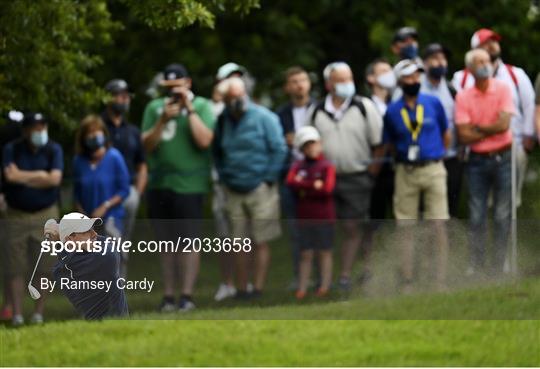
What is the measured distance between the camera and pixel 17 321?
13.3 m

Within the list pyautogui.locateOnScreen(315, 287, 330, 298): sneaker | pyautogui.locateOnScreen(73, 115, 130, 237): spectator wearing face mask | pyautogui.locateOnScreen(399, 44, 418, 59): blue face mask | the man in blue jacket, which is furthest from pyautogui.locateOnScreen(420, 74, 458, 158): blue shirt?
pyautogui.locateOnScreen(73, 115, 130, 237): spectator wearing face mask

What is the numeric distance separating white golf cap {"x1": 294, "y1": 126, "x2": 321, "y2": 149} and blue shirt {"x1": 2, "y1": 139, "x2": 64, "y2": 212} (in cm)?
207

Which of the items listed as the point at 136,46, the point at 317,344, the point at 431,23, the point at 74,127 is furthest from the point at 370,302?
the point at 136,46

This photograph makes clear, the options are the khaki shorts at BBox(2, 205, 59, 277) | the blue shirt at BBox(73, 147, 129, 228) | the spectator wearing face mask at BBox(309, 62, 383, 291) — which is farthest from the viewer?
the blue shirt at BBox(73, 147, 129, 228)

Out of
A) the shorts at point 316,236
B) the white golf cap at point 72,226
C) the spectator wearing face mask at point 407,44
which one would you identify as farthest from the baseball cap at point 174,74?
the white golf cap at point 72,226

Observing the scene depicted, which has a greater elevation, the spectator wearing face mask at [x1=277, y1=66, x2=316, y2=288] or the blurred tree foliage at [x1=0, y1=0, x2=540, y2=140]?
the blurred tree foliage at [x1=0, y1=0, x2=540, y2=140]

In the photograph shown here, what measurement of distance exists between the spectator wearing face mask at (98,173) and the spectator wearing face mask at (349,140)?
5.77 feet

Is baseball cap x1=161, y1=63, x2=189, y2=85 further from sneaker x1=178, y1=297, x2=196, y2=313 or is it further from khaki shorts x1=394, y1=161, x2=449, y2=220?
sneaker x1=178, y1=297, x2=196, y2=313

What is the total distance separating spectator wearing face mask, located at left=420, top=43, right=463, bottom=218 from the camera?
602 inches

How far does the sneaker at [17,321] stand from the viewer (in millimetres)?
13190

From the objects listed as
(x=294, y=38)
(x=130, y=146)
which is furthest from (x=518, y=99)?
(x=294, y=38)

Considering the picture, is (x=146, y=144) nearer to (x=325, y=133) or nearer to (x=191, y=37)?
(x=325, y=133)

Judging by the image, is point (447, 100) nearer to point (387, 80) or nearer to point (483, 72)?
point (483, 72)

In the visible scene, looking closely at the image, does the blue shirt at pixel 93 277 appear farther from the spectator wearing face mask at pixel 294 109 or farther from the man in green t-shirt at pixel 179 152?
the spectator wearing face mask at pixel 294 109
